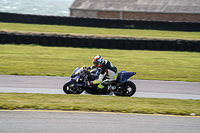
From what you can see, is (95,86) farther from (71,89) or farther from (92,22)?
(92,22)

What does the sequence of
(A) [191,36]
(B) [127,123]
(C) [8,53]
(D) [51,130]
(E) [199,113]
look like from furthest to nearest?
(A) [191,36], (C) [8,53], (E) [199,113], (B) [127,123], (D) [51,130]

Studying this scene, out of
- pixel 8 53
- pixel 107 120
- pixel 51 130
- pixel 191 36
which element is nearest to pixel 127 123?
pixel 107 120

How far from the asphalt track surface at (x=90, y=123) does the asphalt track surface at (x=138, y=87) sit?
3141 mm

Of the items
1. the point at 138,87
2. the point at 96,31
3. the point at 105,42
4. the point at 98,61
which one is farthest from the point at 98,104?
the point at 96,31

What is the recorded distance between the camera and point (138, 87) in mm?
12148

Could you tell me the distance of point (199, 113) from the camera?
8.20m

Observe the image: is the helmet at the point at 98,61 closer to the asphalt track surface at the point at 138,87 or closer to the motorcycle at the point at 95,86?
the motorcycle at the point at 95,86

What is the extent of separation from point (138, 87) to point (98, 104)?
3.72 metres

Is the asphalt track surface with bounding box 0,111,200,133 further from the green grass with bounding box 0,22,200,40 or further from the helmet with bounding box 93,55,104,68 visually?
the green grass with bounding box 0,22,200,40

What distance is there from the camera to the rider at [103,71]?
10.1 m

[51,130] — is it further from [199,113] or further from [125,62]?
[125,62]

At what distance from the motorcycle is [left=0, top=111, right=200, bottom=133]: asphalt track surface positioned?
8.47ft

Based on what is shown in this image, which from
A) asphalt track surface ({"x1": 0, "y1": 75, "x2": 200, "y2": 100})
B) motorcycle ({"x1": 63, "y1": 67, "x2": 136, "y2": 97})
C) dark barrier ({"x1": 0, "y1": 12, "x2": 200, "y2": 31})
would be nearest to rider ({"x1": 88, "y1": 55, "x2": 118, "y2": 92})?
motorcycle ({"x1": 63, "y1": 67, "x2": 136, "y2": 97})

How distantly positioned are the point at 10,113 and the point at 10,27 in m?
22.2
